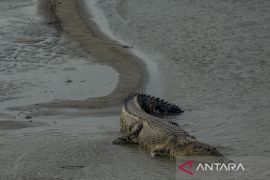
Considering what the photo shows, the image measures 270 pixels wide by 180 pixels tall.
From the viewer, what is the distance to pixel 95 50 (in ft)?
44.7

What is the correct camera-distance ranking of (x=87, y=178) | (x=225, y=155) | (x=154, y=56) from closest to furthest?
(x=87, y=178)
(x=225, y=155)
(x=154, y=56)

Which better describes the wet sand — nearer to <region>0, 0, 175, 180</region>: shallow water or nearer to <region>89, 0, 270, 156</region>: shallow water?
<region>0, 0, 175, 180</region>: shallow water

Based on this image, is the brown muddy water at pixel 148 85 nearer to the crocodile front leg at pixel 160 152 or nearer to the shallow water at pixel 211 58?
the shallow water at pixel 211 58

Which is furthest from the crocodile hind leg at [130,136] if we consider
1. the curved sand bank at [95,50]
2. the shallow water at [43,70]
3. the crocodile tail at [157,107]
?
the shallow water at [43,70]

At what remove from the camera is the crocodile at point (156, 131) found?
7.11m

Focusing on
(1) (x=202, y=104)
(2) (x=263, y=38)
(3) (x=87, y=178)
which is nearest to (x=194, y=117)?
(1) (x=202, y=104)

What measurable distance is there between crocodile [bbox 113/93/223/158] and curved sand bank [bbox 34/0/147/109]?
904 mm

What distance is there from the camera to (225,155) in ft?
23.7

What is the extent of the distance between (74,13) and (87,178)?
1113cm

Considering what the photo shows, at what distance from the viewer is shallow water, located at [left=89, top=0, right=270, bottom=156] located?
8.63m

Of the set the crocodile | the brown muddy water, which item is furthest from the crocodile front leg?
the brown muddy water

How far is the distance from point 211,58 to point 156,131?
188 inches

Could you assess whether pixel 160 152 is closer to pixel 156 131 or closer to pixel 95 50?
pixel 156 131

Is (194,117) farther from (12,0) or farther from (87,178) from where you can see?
(12,0)
